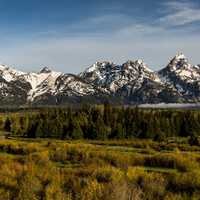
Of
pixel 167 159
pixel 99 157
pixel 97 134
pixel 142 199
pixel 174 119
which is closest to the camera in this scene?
pixel 142 199

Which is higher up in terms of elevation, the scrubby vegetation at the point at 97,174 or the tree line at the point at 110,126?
the scrubby vegetation at the point at 97,174

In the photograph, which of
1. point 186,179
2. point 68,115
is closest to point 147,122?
point 68,115

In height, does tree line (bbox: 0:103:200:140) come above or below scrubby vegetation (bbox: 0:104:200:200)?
below

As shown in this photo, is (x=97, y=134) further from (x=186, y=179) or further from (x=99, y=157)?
(x=186, y=179)

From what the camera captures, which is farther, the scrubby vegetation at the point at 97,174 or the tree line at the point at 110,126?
the tree line at the point at 110,126

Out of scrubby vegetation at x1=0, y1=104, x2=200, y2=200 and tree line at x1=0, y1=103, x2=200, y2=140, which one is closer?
scrubby vegetation at x1=0, y1=104, x2=200, y2=200

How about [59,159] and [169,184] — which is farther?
[59,159]

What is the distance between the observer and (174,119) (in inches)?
4599

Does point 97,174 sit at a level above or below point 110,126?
above

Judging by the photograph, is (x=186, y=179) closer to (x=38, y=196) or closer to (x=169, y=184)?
(x=169, y=184)

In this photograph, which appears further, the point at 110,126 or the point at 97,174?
the point at 110,126

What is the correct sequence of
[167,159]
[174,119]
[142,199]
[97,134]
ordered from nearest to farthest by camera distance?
[142,199] < [167,159] < [97,134] < [174,119]

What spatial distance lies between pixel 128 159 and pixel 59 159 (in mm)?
8963

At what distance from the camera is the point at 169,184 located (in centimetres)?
2661
